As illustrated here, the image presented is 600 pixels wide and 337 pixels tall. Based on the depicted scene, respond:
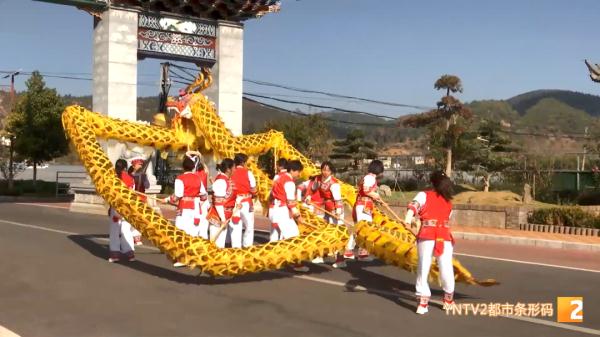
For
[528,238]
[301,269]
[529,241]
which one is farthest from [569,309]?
[528,238]

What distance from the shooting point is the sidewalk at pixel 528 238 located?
1482 centimetres

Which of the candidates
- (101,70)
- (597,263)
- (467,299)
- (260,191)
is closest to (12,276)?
(260,191)

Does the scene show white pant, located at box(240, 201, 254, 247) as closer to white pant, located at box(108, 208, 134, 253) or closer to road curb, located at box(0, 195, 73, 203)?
white pant, located at box(108, 208, 134, 253)

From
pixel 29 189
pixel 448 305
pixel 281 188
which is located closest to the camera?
pixel 448 305

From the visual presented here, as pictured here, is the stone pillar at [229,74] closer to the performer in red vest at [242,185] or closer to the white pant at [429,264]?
the performer in red vest at [242,185]

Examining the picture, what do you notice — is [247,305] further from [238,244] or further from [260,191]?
[260,191]

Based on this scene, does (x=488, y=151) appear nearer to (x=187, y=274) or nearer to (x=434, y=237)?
(x=187, y=274)

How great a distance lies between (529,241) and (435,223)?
9.16 m

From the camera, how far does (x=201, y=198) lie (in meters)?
10.5

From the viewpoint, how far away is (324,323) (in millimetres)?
6887

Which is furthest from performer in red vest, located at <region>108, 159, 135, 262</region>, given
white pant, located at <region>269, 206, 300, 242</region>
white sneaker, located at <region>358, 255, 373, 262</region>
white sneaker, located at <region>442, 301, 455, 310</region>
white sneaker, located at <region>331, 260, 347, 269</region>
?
white sneaker, located at <region>442, 301, 455, 310</region>

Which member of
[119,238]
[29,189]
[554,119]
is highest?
[554,119]

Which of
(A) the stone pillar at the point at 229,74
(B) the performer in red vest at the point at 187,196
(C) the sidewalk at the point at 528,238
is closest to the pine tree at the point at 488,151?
(C) the sidewalk at the point at 528,238

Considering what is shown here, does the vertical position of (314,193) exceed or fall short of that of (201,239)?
it exceeds it
